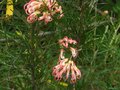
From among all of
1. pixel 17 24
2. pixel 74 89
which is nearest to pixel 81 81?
pixel 74 89

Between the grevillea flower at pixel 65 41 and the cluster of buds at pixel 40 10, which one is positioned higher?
the cluster of buds at pixel 40 10

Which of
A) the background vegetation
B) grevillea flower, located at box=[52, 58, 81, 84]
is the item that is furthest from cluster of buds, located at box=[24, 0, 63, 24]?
grevillea flower, located at box=[52, 58, 81, 84]

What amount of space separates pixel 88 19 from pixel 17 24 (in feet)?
1.51

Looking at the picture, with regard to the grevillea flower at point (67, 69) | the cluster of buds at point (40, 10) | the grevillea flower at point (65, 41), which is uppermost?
the cluster of buds at point (40, 10)

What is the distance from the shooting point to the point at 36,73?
95.6 inches

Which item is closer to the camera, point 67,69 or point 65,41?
point 67,69

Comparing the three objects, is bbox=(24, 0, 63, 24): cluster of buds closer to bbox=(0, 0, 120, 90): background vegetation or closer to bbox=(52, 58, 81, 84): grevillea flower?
bbox=(0, 0, 120, 90): background vegetation

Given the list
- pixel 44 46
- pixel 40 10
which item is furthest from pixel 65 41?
pixel 40 10

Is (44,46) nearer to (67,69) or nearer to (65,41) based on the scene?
(65,41)

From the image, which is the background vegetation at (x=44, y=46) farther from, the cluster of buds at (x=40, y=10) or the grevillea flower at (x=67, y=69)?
the grevillea flower at (x=67, y=69)

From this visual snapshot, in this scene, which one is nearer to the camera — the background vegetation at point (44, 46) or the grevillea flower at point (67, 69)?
the grevillea flower at point (67, 69)

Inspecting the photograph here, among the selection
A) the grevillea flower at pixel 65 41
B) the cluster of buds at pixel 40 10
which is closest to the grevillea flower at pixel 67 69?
the grevillea flower at pixel 65 41

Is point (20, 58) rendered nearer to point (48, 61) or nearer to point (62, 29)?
point (48, 61)

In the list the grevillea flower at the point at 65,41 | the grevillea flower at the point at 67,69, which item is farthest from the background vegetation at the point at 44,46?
the grevillea flower at the point at 67,69
